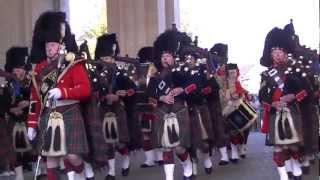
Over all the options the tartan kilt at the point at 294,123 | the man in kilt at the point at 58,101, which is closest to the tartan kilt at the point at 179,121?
the tartan kilt at the point at 294,123

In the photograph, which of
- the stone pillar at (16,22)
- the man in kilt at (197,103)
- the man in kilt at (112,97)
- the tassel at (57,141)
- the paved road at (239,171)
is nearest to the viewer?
the tassel at (57,141)

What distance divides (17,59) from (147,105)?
207cm

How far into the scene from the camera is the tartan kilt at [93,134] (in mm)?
6949

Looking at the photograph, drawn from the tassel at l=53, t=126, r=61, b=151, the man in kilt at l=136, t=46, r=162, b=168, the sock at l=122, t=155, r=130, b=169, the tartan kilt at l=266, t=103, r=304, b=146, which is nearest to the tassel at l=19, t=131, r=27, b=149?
the sock at l=122, t=155, r=130, b=169

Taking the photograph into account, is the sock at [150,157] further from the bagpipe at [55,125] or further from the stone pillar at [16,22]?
the stone pillar at [16,22]

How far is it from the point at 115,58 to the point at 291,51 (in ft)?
9.39

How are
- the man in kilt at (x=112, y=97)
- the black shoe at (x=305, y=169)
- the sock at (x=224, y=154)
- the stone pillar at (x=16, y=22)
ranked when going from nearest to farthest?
the black shoe at (x=305, y=169), the man in kilt at (x=112, y=97), the sock at (x=224, y=154), the stone pillar at (x=16, y=22)

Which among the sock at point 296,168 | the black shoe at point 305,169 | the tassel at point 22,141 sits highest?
the tassel at point 22,141

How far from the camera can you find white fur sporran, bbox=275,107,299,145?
718 centimetres

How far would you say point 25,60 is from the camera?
31.5ft

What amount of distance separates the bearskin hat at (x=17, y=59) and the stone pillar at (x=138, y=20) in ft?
18.2

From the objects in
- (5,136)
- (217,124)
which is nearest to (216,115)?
(217,124)

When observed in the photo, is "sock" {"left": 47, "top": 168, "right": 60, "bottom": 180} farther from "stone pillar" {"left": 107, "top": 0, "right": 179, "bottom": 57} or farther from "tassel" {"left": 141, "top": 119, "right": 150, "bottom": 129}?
"stone pillar" {"left": 107, "top": 0, "right": 179, "bottom": 57}

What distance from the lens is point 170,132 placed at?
7.72 m
